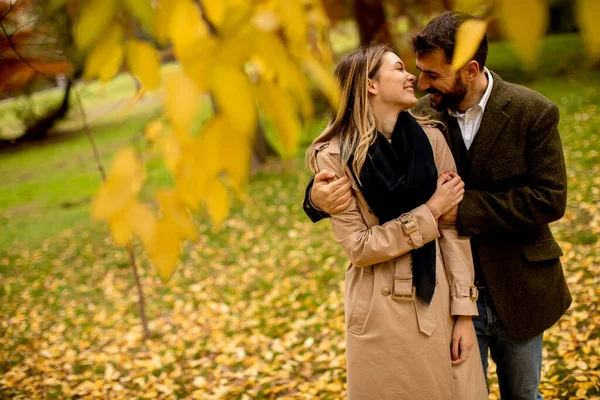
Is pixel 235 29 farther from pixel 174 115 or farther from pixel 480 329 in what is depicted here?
pixel 480 329

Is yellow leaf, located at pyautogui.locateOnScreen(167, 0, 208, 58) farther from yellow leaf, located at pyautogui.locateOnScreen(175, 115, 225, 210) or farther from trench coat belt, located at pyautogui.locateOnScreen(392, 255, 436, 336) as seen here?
trench coat belt, located at pyautogui.locateOnScreen(392, 255, 436, 336)

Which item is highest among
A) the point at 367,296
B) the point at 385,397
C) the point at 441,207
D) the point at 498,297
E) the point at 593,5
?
the point at 593,5

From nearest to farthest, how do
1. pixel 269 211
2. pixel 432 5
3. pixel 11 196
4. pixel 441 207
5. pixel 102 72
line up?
1. pixel 102 72
2. pixel 441 207
3. pixel 269 211
4. pixel 432 5
5. pixel 11 196

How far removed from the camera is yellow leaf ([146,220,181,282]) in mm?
875

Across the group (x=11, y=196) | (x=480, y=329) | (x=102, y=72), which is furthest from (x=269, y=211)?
(x=11, y=196)

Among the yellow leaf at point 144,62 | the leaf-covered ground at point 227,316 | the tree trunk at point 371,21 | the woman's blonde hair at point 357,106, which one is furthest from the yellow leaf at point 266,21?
the tree trunk at point 371,21

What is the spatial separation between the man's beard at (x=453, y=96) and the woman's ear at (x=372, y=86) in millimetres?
259

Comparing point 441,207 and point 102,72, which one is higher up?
point 102,72

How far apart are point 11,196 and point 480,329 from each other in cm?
1349

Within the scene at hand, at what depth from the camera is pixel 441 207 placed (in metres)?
1.84

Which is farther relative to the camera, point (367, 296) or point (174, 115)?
point (367, 296)

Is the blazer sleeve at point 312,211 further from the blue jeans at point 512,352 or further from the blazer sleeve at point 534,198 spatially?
the blue jeans at point 512,352

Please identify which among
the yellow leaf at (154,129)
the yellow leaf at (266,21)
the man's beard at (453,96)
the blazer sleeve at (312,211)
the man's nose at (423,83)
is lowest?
the blazer sleeve at (312,211)

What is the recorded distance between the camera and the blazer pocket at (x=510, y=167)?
192cm
